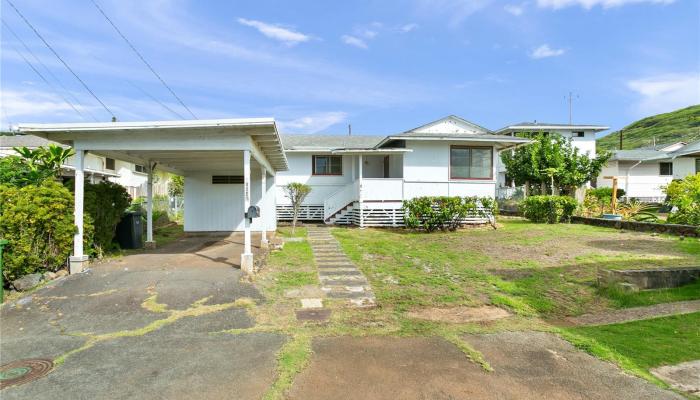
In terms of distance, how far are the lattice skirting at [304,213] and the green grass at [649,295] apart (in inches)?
551

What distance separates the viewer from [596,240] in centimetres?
1174

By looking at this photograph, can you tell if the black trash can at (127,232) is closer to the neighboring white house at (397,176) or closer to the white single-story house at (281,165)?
the white single-story house at (281,165)

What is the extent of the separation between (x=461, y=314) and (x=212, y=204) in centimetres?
1131

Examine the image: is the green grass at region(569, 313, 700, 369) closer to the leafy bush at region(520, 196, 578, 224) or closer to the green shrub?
the green shrub

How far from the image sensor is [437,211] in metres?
15.3

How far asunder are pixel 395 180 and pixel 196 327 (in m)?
12.4

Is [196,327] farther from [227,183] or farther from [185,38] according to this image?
[185,38]

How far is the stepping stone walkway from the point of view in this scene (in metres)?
6.03

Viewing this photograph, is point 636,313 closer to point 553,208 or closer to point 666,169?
point 553,208

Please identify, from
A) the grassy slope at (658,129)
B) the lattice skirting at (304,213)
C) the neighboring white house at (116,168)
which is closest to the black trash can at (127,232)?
the lattice skirting at (304,213)

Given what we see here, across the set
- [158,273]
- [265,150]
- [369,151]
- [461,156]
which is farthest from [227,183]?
[461,156]

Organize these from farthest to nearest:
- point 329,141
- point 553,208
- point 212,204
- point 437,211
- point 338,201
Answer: point 329,141 → point 338,201 → point 553,208 → point 437,211 → point 212,204

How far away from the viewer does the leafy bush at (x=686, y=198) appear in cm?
779

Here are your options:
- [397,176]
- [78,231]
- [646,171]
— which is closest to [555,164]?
[397,176]
